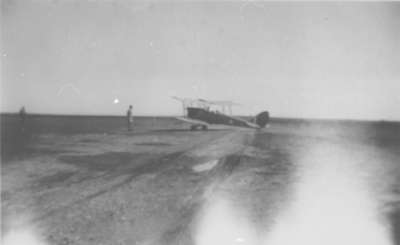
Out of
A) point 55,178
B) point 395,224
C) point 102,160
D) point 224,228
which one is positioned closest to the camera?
A: point 224,228

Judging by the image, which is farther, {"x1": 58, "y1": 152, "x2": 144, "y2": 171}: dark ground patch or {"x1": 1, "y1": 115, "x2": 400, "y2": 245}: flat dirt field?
{"x1": 58, "y1": 152, "x2": 144, "y2": 171}: dark ground patch

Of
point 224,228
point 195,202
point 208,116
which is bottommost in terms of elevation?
point 224,228

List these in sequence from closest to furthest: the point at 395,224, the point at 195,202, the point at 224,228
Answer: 1. the point at 224,228
2. the point at 395,224
3. the point at 195,202

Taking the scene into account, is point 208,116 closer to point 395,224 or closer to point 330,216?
point 330,216

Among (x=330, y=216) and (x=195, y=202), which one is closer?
(x=330, y=216)

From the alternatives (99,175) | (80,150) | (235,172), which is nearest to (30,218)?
(99,175)

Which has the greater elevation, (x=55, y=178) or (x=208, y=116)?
(x=208, y=116)

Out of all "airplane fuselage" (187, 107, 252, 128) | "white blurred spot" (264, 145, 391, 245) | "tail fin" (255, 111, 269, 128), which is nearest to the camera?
"white blurred spot" (264, 145, 391, 245)

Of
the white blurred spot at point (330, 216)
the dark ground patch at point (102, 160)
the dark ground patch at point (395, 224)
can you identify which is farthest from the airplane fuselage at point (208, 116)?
the dark ground patch at point (395, 224)

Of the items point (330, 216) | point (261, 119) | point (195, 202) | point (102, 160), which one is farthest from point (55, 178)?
point (261, 119)

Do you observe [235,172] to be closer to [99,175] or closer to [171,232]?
[99,175]

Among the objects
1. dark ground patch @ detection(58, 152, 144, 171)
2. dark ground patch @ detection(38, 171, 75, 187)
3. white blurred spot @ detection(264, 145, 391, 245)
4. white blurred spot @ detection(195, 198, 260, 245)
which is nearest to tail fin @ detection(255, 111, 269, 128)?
dark ground patch @ detection(58, 152, 144, 171)

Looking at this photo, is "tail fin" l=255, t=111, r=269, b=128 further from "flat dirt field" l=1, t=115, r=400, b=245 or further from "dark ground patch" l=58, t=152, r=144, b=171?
"dark ground patch" l=58, t=152, r=144, b=171

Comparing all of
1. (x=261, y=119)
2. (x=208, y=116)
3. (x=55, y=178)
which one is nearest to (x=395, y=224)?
(x=55, y=178)
